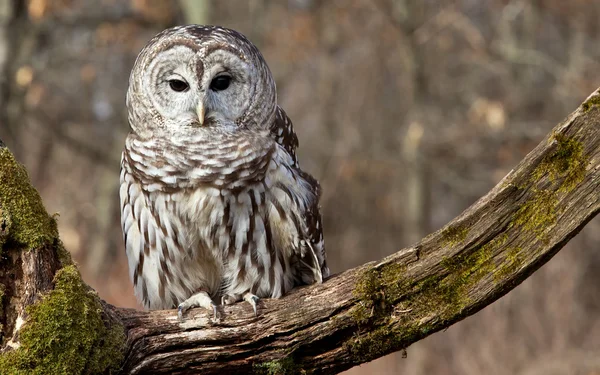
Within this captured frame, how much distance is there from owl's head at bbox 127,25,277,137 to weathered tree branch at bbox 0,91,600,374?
101 cm

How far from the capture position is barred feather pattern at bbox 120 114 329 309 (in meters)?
3.76

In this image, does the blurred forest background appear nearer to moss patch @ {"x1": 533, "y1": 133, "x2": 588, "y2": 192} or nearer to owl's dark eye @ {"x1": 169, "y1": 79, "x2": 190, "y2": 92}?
owl's dark eye @ {"x1": 169, "y1": 79, "x2": 190, "y2": 92}

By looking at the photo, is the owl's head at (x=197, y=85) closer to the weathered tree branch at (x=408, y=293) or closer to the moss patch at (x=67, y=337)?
the weathered tree branch at (x=408, y=293)

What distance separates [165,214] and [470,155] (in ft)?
29.6

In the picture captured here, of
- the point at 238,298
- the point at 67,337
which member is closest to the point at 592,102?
the point at 238,298

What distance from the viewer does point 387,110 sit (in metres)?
14.4

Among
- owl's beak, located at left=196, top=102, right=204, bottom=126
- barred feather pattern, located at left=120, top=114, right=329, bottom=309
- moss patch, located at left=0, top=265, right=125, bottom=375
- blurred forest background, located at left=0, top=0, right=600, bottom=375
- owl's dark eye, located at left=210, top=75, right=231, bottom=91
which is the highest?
blurred forest background, located at left=0, top=0, right=600, bottom=375

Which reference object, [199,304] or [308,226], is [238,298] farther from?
[308,226]

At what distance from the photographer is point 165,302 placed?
420 centimetres

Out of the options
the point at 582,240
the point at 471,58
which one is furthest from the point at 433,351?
the point at 471,58

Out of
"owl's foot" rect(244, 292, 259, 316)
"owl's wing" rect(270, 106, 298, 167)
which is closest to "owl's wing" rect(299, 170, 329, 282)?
"owl's wing" rect(270, 106, 298, 167)

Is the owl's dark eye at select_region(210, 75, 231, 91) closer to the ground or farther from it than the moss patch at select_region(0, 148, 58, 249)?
farther from it

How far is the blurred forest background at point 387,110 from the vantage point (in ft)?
32.0

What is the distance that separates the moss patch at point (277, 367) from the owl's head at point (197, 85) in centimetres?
125
